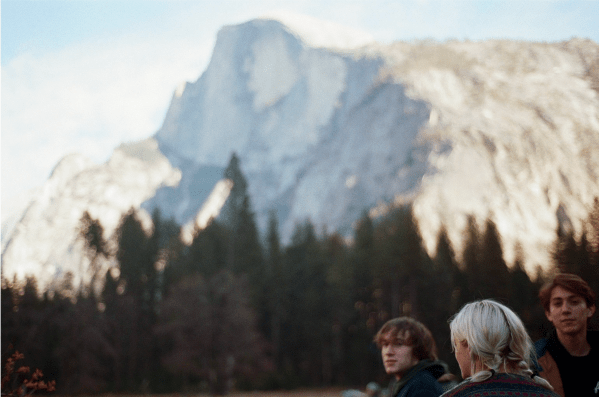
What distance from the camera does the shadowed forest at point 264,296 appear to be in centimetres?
2412

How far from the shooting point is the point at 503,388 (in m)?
1.74

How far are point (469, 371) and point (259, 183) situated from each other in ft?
356

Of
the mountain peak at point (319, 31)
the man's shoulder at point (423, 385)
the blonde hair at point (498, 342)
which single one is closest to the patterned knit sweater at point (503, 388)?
the blonde hair at point (498, 342)

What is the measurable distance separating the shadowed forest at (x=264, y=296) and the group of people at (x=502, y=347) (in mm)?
12352

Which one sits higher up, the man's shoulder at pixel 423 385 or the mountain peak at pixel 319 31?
the mountain peak at pixel 319 31

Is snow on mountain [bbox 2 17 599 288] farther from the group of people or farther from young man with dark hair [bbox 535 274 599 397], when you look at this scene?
young man with dark hair [bbox 535 274 599 397]

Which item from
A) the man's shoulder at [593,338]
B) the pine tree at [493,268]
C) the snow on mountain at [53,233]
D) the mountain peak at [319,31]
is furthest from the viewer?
the mountain peak at [319,31]

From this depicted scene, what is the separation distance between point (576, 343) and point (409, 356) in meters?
1.03

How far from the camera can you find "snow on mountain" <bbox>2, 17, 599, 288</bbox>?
1089 centimetres

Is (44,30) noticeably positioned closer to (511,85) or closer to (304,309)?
(511,85)

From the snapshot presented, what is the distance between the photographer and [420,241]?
33.2 metres

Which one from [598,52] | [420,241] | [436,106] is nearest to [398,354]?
[598,52]

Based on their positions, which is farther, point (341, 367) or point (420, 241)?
point (341, 367)

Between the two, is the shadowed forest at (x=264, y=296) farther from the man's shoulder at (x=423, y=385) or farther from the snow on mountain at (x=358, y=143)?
the man's shoulder at (x=423, y=385)
